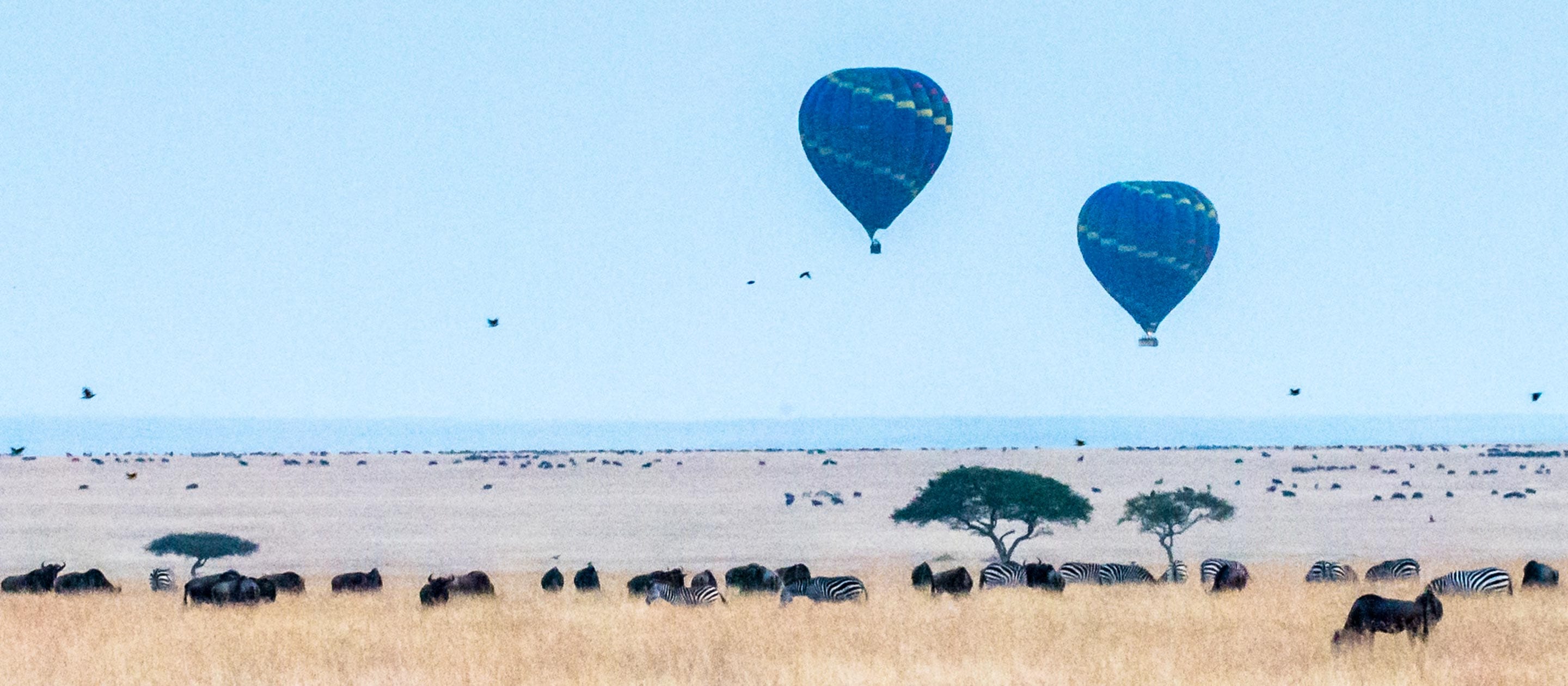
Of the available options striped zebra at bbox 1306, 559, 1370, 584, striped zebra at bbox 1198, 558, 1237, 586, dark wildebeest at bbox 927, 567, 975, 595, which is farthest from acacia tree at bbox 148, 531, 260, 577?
striped zebra at bbox 1306, 559, 1370, 584

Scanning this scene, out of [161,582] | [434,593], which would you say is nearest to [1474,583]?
[434,593]

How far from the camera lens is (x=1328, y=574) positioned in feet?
120

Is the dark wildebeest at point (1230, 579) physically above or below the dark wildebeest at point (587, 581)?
above

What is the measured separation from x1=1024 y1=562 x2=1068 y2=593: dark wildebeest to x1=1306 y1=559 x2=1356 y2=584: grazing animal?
6545 millimetres

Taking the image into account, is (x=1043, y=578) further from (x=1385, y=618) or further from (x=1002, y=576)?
(x=1385, y=618)

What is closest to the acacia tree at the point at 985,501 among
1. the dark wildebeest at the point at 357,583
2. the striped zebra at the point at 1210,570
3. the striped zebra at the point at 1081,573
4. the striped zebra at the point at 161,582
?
the striped zebra at the point at 1210,570

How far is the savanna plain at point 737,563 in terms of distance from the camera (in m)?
20.5

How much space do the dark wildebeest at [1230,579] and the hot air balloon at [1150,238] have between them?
13.6 metres

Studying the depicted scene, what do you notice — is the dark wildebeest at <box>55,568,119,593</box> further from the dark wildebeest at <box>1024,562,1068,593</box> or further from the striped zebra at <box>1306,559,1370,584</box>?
the striped zebra at <box>1306,559,1370,584</box>

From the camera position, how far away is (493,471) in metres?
120

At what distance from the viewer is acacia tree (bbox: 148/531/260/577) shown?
60781 mm

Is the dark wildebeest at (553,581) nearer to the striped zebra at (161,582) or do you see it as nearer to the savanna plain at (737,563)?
Answer: the savanna plain at (737,563)

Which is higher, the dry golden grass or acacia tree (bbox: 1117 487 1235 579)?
acacia tree (bbox: 1117 487 1235 579)

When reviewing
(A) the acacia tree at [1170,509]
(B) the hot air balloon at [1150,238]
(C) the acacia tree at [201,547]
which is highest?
(B) the hot air balloon at [1150,238]
